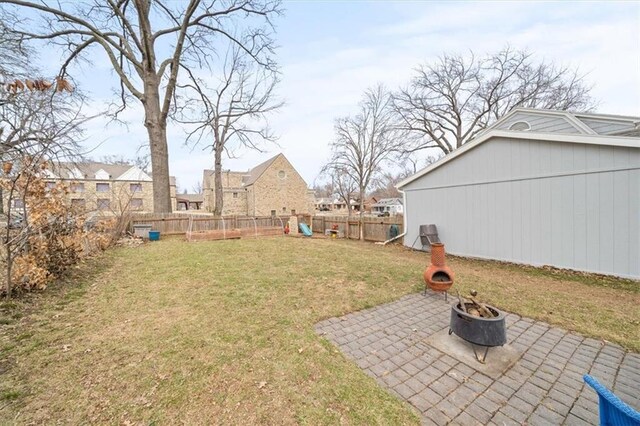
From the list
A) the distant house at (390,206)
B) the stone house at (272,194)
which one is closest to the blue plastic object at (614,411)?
the stone house at (272,194)

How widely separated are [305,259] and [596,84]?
2244cm

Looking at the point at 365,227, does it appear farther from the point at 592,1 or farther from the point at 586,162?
the point at 592,1

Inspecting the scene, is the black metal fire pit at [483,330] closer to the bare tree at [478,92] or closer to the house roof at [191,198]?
the bare tree at [478,92]

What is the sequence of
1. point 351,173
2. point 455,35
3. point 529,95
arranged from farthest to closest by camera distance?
Answer: 1. point 351,173
2. point 529,95
3. point 455,35

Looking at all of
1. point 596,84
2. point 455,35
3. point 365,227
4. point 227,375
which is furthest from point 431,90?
point 227,375

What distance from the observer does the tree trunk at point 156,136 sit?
12.4 m

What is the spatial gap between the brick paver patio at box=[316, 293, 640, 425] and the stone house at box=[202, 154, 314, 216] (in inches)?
1011

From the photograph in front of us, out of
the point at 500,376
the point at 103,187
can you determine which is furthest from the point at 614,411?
the point at 103,187

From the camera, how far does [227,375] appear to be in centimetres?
238

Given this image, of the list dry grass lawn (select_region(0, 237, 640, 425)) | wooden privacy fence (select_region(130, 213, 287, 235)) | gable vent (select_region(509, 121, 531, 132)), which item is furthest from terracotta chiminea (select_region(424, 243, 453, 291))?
wooden privacy fence (select_region(130, 213, 287, 235))

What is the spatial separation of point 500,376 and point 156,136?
597 inches

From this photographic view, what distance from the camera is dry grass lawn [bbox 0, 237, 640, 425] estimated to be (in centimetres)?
202

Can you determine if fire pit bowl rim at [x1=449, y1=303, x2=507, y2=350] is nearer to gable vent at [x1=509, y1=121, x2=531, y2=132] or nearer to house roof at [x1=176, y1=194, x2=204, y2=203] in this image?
gable vent at [x1=509, y1=121, x2=531, y2=132]

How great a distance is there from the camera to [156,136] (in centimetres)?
1244
